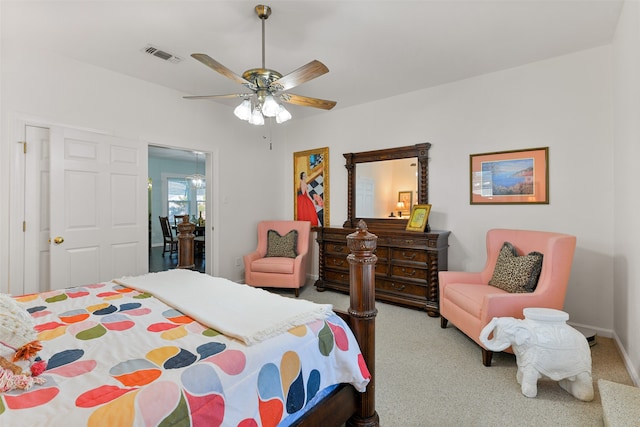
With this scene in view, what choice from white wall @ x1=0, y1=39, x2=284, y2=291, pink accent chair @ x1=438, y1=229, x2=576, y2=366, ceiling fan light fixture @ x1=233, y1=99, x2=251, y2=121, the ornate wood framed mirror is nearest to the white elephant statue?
pink accent chair @ x1=438, y1=229, x2=576, y2=366

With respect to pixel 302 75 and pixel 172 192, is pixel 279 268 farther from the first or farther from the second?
pixel 172 192

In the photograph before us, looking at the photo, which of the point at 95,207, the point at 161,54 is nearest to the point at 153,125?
the point at 161,54

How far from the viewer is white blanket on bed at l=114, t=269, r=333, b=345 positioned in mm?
1271

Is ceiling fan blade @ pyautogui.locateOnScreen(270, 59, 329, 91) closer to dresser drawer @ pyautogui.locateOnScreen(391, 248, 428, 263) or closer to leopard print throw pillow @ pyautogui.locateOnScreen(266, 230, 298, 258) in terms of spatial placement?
dresser drawer @ pyautogui.locateOnScreen(391, 248, 428, 263)

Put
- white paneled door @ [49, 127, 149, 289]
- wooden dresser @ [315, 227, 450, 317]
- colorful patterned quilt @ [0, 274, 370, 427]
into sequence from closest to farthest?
colorful patterned quilt @ [0, 274, 370, 427] → white paneled door @ [49, 127, 149, 289] → wooden dresser @ [315, 227, 450, 317]

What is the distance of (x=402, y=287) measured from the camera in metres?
3.62

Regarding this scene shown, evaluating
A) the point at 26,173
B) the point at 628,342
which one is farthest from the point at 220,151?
Result: the point at 628,342

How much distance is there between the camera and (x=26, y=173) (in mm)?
2859

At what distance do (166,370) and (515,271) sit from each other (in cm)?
265

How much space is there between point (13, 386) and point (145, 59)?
3121 mm

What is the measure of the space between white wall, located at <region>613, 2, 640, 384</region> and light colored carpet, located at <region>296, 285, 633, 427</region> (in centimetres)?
29

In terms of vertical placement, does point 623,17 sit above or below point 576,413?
above

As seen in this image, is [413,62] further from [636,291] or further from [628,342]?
[628,342]

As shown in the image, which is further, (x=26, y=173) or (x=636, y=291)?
(x=26, y=173)
